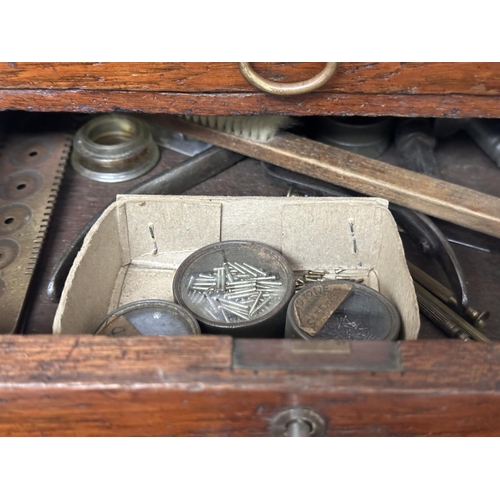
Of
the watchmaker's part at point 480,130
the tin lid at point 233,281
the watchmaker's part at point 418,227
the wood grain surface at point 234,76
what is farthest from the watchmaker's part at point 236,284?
the watchmaker's part at point 480,130

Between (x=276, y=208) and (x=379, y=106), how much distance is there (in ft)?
0.91

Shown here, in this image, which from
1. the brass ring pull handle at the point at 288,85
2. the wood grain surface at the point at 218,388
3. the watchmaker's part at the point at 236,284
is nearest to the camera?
the wood grain surface at the point at 218,388

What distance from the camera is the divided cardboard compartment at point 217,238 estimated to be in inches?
47.5

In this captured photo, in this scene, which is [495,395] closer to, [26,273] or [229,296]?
[229,296]

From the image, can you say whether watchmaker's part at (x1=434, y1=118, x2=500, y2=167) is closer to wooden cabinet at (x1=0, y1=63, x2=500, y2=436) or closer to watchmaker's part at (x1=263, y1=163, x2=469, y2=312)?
watchmaker's part at (x1=263, y1=163, x2=469, y2=312)

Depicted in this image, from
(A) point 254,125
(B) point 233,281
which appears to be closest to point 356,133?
(A) point 254,125

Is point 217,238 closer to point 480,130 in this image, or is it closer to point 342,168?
point 342,168

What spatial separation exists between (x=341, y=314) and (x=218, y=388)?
42 centimetres

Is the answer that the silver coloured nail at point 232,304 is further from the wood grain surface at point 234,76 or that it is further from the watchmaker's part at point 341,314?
the wood grain surface at point 234,76

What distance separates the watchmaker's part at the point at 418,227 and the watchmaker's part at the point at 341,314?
0.57 ft

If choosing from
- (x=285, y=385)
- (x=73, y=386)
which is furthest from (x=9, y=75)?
(x=285, y=385)

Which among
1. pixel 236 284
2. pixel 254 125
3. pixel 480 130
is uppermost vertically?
pixel 480 130

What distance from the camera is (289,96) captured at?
118cm

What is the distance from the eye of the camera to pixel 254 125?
1.40m
